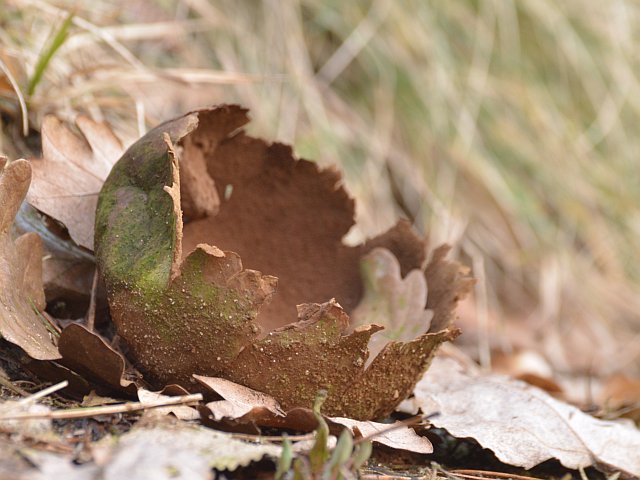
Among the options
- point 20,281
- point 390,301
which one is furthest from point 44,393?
point 390,301

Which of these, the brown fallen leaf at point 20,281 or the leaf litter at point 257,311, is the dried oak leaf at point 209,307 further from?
the brown fallen leaf at point 20,281

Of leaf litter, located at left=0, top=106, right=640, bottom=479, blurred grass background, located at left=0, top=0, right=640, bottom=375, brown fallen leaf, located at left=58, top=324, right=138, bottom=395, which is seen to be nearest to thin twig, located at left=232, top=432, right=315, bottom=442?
leaf litter, located at left=0, top=106, right=640, bottom=479

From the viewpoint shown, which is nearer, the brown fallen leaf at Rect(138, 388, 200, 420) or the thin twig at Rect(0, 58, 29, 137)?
the brown fallen leaf at Rect(138, 388, 200, 420)

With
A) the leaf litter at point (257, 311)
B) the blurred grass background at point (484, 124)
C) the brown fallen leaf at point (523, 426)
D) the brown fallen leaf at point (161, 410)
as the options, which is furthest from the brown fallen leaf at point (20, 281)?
the blurred grass background at point (484, 124)

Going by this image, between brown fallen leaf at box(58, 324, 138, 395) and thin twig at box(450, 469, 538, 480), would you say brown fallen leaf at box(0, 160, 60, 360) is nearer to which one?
brown fallen leaf at box(58, 324, 138, 395)

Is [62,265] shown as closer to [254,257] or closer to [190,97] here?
[254,257]

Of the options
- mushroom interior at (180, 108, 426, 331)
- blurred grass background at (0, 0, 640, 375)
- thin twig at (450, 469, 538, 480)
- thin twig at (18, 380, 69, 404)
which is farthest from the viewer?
blurred grass background at (0, 0, 640, 375)

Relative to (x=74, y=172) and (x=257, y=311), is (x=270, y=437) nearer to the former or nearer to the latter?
(x=257, y=311)
